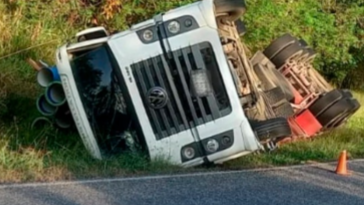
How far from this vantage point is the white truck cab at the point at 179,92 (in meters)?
9.18

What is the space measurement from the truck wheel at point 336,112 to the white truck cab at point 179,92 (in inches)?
82.1

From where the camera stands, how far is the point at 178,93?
9.20 m

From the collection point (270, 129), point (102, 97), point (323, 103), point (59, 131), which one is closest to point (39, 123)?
point (59, 131)

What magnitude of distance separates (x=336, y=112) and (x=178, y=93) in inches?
107

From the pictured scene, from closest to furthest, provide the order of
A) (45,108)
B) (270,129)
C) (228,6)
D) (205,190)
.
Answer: (205,190)
(270,129)
(228,6)
(45,108)

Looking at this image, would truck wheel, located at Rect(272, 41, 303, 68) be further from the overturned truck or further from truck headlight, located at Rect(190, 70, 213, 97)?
truck headlight, located at Rect(190, 70, 213, 97)

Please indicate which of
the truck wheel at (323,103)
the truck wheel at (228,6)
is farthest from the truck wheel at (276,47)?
the truck wheel at (228,6)

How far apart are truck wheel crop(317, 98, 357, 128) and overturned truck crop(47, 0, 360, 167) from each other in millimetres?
1372

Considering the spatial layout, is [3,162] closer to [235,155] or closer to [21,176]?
[21,176]

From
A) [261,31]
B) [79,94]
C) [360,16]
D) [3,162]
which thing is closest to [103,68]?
[79,94]

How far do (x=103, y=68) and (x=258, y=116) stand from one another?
175 cm

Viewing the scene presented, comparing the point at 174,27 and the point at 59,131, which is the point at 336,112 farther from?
the point at 59,131

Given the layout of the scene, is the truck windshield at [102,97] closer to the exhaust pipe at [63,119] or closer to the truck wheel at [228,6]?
the exhaust pipe at [63,119]

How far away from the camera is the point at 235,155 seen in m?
9.20
